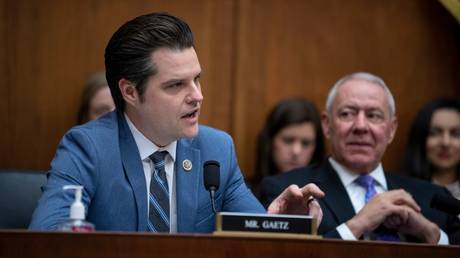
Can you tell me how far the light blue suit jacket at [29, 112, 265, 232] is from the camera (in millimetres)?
2984

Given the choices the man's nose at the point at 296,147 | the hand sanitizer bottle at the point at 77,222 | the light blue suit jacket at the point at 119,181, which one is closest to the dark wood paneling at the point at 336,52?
the man's nose at the point at 296,147

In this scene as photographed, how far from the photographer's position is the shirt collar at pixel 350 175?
13.5ft

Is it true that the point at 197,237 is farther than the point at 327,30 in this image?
No

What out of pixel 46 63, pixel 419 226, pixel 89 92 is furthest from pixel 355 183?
pixel 46 63

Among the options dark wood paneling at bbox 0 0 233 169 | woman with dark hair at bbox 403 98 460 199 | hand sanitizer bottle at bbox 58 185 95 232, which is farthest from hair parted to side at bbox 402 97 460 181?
hand sanitizer bottle at bbox 58 185 95 232

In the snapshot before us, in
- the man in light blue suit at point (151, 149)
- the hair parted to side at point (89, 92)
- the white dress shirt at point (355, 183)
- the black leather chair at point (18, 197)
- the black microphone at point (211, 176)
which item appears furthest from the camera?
the hair parted to side at point (89, 92)

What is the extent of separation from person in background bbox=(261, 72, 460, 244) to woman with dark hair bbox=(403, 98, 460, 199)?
66 cm

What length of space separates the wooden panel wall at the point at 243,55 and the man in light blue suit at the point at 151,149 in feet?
4.91

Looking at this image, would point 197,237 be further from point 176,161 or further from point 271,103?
point 271,103

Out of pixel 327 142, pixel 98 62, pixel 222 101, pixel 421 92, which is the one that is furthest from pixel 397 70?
pixel 98 62

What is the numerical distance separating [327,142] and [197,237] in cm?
276

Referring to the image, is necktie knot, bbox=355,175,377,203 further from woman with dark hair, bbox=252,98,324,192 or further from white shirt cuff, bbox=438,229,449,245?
woman with dark hair, bbox=252,98,324,192

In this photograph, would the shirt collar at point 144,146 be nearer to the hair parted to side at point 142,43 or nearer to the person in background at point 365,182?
the hair parted to side at point 142,43

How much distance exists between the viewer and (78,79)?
186 inches
